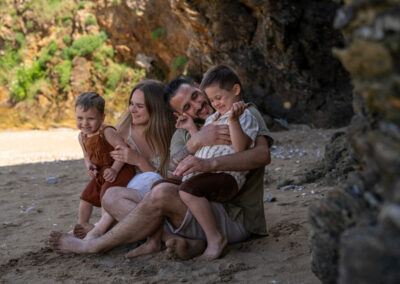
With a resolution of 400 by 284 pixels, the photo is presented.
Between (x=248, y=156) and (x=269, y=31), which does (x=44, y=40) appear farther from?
(x=248, y=156)

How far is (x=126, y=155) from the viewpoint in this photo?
11.5 ft

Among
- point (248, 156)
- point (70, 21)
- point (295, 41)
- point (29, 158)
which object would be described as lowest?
point (29, 158)

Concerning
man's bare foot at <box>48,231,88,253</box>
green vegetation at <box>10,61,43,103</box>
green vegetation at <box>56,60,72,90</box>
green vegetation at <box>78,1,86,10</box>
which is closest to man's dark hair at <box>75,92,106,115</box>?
man's bare foot at <box>48,231,88,253</box>

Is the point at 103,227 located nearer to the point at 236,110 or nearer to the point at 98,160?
the point at 98,160

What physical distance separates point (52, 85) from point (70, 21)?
8.67ft

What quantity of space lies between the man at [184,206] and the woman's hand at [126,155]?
37 centimetres

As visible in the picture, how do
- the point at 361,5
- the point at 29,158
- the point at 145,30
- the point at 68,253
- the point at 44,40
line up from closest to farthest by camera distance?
1. the point at 361,5
2. the point at 68,253
3. the point at 29,158
4. the point at 145,30
5. the point at 44,40

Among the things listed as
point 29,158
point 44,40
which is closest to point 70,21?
point 44,40

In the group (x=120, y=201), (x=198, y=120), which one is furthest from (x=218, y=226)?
(x=198, y=120)

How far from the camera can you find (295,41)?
29.8 ft

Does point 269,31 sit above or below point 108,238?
above

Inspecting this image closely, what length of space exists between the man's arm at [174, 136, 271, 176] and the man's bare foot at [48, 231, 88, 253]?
0.98m

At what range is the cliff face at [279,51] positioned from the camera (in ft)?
29.2

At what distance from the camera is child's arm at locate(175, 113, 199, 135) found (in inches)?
124
